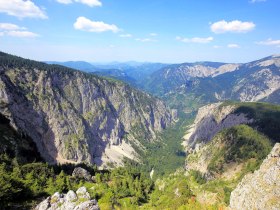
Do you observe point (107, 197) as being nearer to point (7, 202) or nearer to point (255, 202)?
point (7, 202)

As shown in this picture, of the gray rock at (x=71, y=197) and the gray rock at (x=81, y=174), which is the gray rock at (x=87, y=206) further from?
the gray rock at (x=81, y=174)

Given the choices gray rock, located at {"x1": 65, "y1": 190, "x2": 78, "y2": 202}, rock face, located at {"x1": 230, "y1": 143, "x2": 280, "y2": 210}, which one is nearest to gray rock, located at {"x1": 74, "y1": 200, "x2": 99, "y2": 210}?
gray rock, located at {"x1": 65, "y1": 190, "x2": 78, "y2": 202}

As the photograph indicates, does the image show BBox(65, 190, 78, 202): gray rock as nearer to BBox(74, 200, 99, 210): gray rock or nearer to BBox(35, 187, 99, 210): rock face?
BBox(35, 187, 99, 210): rock face

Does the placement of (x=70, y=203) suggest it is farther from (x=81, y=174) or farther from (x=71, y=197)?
(x=81, y=174)

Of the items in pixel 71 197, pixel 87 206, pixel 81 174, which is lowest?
pixel 81 174

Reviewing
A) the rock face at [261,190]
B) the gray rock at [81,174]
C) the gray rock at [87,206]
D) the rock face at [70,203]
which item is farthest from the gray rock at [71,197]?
the gray rock at [81,174]

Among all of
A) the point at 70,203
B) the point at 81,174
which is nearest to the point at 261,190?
the point at 70,203
